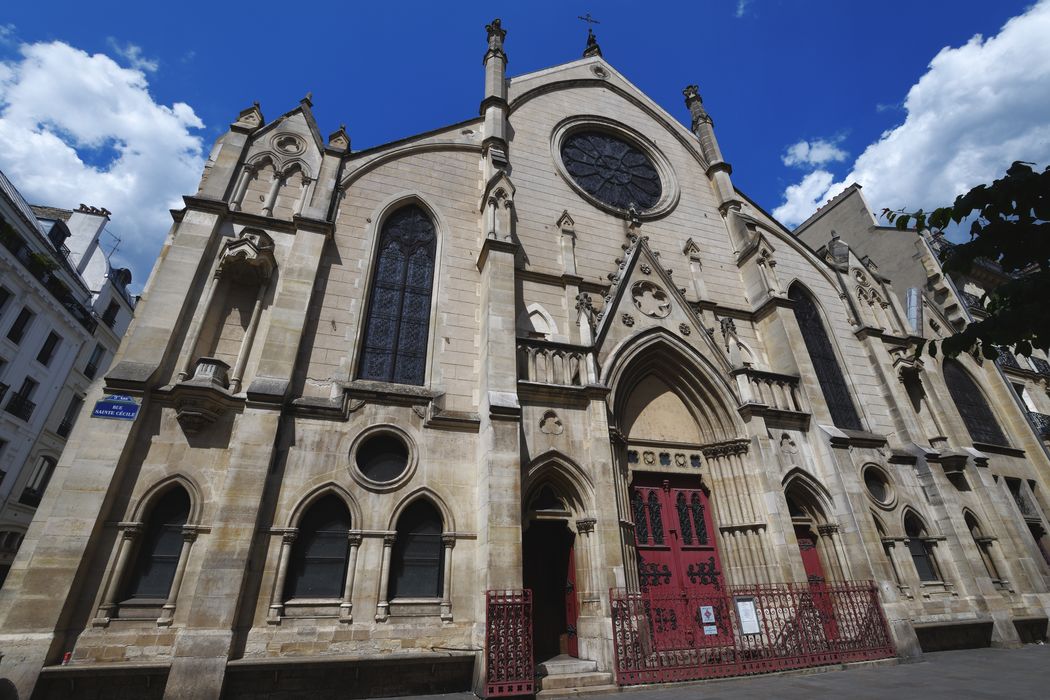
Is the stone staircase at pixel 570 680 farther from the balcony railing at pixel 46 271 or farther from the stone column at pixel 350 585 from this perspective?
the balcony railing at pixel 46 271

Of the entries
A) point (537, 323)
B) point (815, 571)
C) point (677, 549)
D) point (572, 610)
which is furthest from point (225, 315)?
point (815, 571)

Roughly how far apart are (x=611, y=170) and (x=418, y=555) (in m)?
13.6

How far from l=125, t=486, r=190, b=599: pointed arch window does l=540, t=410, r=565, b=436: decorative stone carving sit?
632 cm

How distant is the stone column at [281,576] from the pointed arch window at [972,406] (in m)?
20.0

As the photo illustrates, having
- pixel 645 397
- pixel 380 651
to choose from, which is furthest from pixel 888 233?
pixel 380 651

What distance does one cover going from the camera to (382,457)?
30.7 feet

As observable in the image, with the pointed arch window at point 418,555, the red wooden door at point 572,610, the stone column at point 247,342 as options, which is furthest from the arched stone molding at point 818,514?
the stone column at point 247,342

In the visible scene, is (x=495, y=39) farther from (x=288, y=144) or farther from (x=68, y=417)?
(x=68, y=417)

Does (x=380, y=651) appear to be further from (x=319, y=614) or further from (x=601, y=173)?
(x=601, y=173)

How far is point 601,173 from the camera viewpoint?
1666cm

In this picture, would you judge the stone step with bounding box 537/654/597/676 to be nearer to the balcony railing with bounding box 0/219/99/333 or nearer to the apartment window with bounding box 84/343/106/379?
the balcony railing with bounding box 0/219/99/333

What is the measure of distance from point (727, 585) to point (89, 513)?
1170cm

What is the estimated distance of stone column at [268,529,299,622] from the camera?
7719 millimetres

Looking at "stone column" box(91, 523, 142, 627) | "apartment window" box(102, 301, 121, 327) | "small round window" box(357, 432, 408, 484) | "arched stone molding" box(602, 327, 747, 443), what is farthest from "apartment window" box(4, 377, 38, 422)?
"arched stone molding" box(602, 327, 747, 443)
